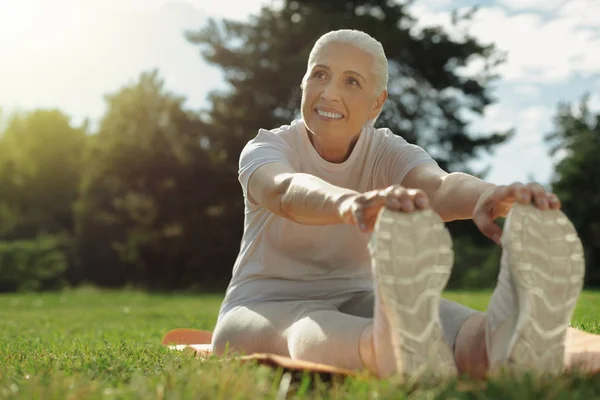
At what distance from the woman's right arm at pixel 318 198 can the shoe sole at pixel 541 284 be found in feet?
1.14

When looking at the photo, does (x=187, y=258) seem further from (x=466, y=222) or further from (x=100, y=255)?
(x=466, y=222)

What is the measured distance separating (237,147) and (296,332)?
1667cm

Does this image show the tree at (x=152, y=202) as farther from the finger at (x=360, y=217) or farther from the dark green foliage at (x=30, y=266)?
the finger at (x=360, y=217)

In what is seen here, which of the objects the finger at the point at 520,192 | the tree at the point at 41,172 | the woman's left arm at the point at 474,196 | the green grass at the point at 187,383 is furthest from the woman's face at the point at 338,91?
the tree at the point at 41,172

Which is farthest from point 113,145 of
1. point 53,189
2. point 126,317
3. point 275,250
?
point 275,250

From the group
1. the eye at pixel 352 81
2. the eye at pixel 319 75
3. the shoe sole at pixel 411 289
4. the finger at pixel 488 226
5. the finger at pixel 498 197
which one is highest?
the eye at pixel 319 75

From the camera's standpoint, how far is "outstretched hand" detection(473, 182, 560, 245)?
2299 millimetres

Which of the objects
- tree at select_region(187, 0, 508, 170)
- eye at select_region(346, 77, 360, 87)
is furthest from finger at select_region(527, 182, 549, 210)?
tree at select_region(187, 0, 508, 170)

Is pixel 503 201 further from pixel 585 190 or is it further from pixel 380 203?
pixel 585 190

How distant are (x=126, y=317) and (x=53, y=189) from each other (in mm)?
24488

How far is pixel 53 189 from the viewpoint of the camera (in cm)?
3144

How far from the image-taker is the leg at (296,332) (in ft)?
7.82

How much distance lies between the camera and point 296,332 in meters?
2.62

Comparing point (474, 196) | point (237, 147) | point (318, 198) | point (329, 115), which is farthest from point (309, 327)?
point (237, 147)
